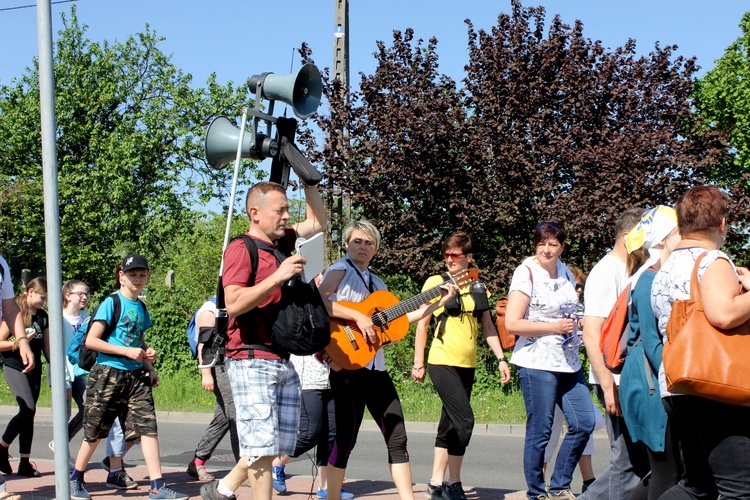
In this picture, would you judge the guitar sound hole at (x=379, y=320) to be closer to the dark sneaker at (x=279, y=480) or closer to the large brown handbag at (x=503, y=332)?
the large brown handbag at (x=503, y=332)

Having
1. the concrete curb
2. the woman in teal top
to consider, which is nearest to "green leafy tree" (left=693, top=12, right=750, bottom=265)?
the concrete curb

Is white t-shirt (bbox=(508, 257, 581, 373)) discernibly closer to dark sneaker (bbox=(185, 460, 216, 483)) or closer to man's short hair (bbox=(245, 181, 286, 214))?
man's short hair (bbox=(245, 181, 286, 214))

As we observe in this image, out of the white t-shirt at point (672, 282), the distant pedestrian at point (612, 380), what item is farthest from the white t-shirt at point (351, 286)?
the white t-shirt at point (672, 282)

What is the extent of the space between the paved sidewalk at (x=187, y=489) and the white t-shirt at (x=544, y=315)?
118cm

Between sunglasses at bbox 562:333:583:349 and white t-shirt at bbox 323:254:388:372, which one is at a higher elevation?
white t-shirt at bbox 323:254:388:372

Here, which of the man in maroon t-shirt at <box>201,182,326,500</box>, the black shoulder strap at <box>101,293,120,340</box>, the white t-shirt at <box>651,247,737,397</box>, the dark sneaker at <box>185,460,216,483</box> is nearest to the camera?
the white t-shirt at <box>651,247,737,397</box>

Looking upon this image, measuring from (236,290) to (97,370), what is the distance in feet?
8.76

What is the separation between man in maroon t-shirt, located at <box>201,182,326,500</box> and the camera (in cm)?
489

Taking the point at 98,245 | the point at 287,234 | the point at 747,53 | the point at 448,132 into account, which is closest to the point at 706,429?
the point at 287,234

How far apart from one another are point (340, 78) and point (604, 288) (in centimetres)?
1243

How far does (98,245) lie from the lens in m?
35.6

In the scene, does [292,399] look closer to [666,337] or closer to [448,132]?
[666,337]

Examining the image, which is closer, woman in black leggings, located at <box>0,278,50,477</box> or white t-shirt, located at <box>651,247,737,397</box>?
white t-shirt, located at <box>651,247,737,397</box>

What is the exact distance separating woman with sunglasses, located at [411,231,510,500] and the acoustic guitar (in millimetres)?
323
